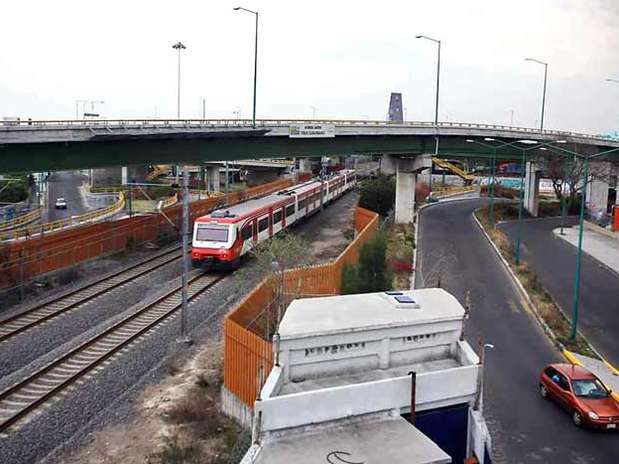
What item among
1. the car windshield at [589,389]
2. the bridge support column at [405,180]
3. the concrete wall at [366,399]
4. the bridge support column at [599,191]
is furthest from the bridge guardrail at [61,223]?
the bridge support column at [599,191]

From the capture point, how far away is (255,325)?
19203 mm

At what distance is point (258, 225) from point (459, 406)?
23811 mm

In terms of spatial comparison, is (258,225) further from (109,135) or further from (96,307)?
(96,307)

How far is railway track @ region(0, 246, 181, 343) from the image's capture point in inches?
863

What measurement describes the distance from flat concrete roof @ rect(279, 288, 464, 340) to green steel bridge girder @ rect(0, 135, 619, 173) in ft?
59.1

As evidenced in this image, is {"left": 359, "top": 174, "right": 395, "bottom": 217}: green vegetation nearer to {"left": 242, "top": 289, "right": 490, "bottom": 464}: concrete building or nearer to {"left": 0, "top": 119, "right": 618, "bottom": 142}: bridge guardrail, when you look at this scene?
{"left": 0, "top": 119, "right": 618, "bottom": 142}: bridge guardrail

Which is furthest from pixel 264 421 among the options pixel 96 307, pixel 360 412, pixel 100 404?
pixel 96 307

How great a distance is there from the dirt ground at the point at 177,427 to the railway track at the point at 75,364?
6.95 feet

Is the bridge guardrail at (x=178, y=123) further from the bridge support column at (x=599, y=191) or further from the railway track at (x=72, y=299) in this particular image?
the bridge support column at (x=599, y=191)

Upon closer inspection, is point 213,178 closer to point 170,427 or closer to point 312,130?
point 312,130

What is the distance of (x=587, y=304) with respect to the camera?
2772 cm

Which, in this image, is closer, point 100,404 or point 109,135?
point 100,404

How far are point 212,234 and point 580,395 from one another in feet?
60.6

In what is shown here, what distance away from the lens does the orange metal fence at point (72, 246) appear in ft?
89.9
